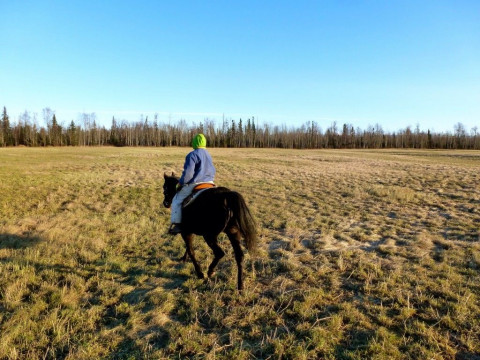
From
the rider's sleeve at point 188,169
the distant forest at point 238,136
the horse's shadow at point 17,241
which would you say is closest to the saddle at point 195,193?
the rider's sleeve at point 188,169

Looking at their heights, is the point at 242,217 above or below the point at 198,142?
below

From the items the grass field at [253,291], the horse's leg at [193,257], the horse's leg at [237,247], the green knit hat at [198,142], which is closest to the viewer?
the grass field at [253,291]

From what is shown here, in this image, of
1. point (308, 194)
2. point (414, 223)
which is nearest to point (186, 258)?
point (414, 223)

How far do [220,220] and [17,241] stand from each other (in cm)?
685

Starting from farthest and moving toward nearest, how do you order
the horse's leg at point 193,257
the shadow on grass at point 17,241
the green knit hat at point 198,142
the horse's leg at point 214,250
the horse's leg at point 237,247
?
the shadow on grass at point 17,241 → the green knit hat at point 198,142 → the horse's leg at point 193,257 → the horse's leg at point 214,250 → the horse's leg at point 237,247

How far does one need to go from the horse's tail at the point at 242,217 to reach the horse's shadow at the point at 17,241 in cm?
638

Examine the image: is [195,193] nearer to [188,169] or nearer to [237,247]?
[188,169]

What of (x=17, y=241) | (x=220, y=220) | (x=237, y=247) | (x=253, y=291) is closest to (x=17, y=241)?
(x=17, y=241)

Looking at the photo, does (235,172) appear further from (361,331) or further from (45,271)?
(361,331)

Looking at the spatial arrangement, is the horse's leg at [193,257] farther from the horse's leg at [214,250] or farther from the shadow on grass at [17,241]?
the shadow on grass at [17,241]

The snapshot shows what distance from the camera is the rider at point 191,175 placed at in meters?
6.08

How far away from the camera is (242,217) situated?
18.0ft

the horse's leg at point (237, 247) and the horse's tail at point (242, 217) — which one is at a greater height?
the horse's tail at point (242, 217)

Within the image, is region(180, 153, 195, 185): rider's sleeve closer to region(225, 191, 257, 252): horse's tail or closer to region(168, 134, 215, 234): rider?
region(168, 134, 215, 234): rider
